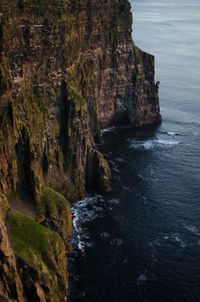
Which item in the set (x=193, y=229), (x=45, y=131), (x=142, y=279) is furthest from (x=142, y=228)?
(x=45, y=131)

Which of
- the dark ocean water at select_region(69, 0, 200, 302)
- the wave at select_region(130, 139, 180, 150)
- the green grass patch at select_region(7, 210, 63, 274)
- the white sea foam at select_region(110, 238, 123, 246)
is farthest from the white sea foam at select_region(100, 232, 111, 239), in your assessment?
the wave at select_region(130, 139, 180, 150)

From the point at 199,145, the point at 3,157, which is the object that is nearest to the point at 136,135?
the point at 199,145

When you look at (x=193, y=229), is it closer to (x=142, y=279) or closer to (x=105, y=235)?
(x=105, y=235)

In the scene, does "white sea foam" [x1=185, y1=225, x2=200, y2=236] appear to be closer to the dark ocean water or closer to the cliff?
the dark ocean water

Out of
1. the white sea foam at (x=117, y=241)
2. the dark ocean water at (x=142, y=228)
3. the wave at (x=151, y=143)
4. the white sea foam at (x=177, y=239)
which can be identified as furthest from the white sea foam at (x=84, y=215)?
the wave at (x=151, y=143)

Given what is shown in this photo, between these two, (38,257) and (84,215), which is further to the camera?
(84,215)

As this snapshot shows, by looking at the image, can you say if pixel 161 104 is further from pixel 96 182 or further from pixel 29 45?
pixel 29 45

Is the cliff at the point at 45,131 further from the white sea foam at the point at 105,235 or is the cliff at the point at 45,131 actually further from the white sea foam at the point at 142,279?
the white sea foam at the point at 142,279
